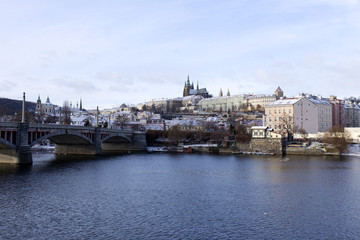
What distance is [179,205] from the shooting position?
26938 millimetres

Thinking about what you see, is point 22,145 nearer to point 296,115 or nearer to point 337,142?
point 337,142

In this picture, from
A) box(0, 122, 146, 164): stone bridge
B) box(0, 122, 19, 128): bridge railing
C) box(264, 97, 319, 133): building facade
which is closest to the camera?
box(0, 122, 19, 128): bridge railing

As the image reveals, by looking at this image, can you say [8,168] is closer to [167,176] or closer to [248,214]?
[167,176]

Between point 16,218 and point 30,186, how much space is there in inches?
443

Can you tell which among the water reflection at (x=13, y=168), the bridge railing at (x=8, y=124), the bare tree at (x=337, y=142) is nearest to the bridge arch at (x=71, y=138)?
the bridge railing at (x=8, y=124)

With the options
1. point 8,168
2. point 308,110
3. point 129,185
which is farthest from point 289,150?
point 8,168

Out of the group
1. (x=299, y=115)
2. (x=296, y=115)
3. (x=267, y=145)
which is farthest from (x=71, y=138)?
(x=299, y=115)

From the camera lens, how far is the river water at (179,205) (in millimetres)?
20781

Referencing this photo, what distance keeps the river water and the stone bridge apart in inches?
242

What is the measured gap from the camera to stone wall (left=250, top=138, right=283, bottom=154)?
74.4m

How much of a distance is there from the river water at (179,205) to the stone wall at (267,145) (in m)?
31.1

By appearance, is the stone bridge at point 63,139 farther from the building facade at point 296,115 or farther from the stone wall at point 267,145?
the building facade at point 296,115

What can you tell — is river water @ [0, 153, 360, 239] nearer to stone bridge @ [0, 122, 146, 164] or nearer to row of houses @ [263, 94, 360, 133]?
stone bridge @ [0, 122, 146, 164]

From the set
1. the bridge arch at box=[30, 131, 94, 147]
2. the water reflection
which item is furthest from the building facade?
the water reflection
